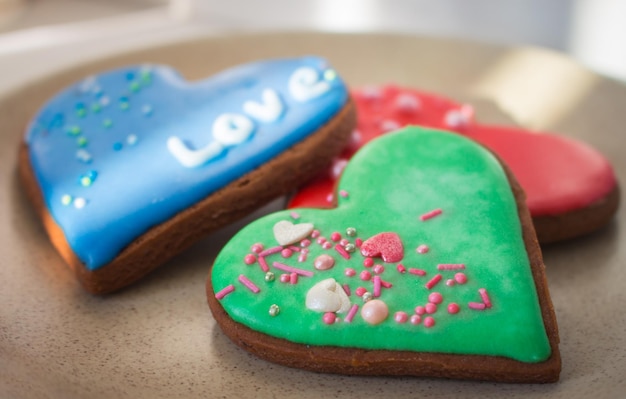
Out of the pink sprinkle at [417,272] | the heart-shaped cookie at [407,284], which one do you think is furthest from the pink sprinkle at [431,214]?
the pink sprinkle at [417,272]

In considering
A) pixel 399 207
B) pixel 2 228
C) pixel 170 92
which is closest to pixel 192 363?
pixel 399 207

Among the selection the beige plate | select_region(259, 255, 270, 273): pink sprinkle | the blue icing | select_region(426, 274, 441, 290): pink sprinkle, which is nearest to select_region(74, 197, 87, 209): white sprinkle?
the blue icing

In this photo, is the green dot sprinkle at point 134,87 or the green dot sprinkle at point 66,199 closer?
the green dot sprinkle at point 66,199

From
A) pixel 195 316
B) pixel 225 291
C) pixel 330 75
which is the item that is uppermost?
pixel 330 75

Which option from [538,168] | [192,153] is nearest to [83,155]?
[192,153]

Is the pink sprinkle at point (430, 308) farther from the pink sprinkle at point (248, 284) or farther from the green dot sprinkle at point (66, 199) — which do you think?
the green dot sprinkle at point (66, 199)

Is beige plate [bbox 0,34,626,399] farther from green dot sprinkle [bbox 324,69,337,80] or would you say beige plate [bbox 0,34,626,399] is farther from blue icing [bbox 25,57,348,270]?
green dot sprinkle [bbox 324,69,337,80]

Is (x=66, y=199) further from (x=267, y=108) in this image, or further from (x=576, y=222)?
(x=576, y=222)
